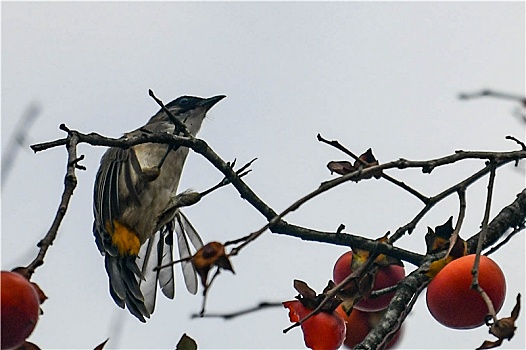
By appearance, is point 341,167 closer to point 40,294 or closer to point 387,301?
point 387,301

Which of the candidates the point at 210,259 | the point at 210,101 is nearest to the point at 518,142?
the point at 210,259

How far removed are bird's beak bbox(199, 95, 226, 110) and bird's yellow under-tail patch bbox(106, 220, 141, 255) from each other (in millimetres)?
1314

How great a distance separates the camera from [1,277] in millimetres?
1877

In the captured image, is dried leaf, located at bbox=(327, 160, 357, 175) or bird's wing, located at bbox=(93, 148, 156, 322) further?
bird's wing, located at bbox=(93, 148, 156, 322)

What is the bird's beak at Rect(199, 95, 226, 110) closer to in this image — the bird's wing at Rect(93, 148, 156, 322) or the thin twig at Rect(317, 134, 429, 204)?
the bird's wing at Rect(93, 148, 156, 322)

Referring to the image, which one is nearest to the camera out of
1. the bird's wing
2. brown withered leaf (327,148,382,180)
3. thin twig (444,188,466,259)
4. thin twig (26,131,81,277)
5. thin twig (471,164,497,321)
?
thin twig (26,131,81,277)

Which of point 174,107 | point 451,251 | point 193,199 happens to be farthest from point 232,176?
point 174,107

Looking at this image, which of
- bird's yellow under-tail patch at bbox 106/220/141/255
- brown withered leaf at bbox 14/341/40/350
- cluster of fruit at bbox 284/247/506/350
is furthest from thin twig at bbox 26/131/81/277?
bird's yellow under-tail patch at bbox 106/220/141/255

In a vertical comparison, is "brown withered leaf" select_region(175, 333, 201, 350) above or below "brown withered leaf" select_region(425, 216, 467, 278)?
below

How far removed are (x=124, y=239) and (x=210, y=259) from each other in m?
3.16

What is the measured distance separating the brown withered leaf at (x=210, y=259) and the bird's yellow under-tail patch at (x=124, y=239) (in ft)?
10.1

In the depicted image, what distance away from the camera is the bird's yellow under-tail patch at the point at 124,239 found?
4.94 m

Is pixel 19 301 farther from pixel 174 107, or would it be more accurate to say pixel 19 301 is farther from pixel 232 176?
pixel 174 107

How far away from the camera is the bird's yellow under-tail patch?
195 inches
